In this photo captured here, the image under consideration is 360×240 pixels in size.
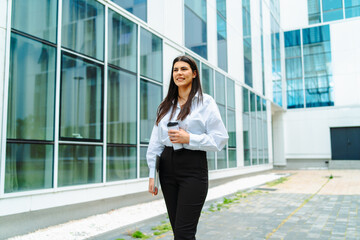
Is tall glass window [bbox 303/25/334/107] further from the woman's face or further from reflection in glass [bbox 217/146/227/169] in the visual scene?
the woman's face

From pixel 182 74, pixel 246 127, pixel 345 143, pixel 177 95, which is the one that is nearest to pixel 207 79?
pixel 246 127

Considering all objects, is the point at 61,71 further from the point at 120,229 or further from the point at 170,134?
the point at 170,134

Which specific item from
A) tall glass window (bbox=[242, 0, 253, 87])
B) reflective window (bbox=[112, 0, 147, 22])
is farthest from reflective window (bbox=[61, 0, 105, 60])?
tall glass window (bbox=[242, 0, 253, 87])

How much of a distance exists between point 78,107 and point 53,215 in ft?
6.06

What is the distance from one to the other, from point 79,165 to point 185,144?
3941 millimetres

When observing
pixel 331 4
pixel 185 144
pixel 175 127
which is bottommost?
pixel 185 144

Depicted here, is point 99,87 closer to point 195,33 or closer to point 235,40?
point 195,33

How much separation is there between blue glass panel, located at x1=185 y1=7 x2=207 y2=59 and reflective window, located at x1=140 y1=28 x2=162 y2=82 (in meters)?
1.86

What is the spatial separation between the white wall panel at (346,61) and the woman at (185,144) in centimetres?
2282

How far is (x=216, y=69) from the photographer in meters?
12.1

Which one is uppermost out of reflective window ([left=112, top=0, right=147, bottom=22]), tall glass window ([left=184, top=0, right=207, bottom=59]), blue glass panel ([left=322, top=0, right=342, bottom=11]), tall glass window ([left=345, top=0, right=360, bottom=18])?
blue glass panel ([left=322, top=0, right=342, bottom=11])

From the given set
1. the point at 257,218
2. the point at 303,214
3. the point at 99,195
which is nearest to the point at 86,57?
the point at 99,195

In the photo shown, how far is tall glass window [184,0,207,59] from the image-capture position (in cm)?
1005

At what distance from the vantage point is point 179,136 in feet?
6.95
